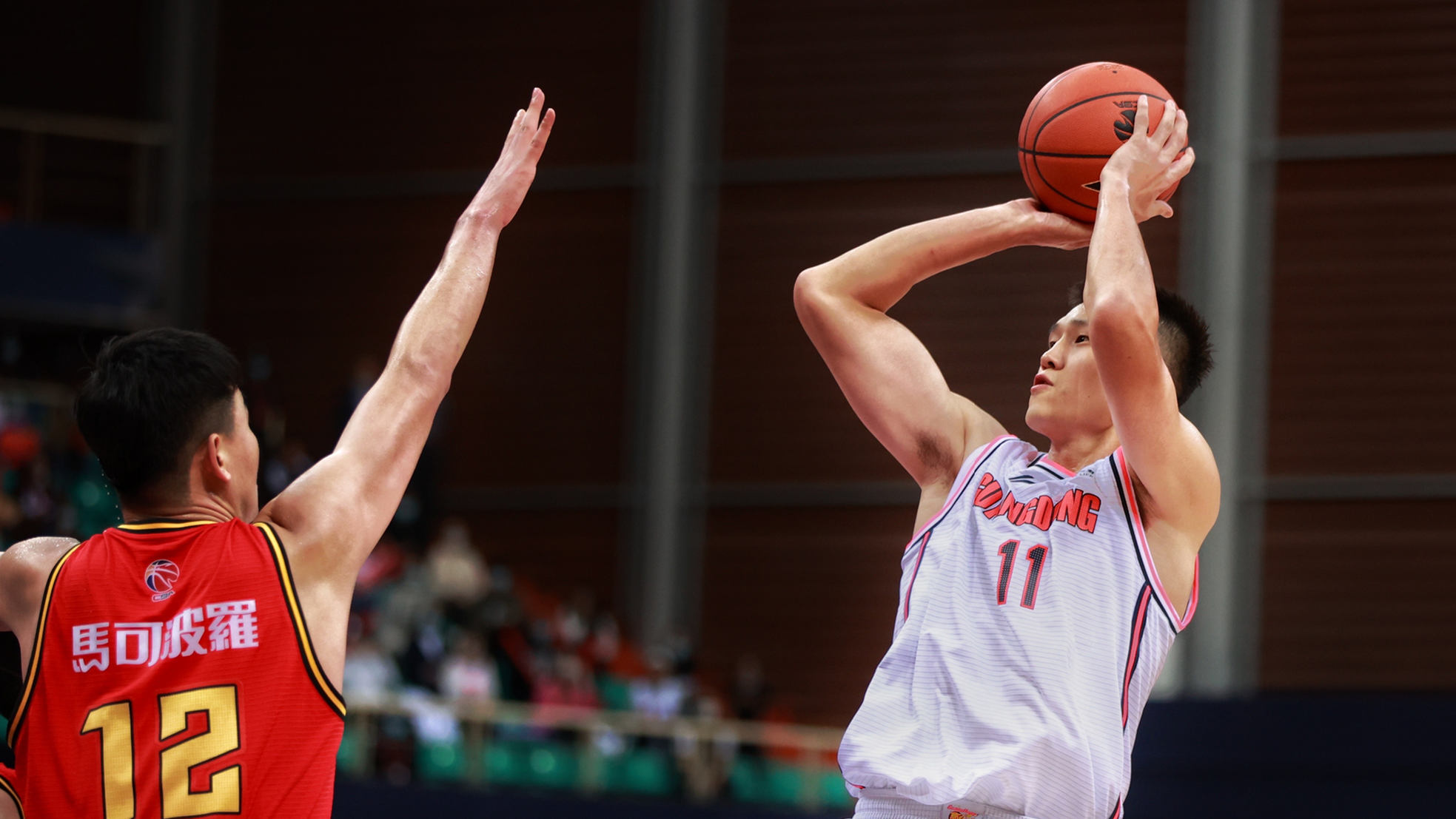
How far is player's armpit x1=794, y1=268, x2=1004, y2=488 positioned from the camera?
152 inches

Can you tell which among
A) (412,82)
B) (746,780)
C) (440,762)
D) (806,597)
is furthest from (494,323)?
(440,762)

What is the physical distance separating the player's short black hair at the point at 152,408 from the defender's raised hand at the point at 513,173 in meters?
0.63

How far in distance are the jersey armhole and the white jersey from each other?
109cm

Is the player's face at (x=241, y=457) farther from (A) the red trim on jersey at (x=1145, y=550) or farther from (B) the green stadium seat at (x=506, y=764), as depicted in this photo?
(B) the green stadium seat at (x=506, y=764)

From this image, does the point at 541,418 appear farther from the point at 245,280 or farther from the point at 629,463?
the point at 245,280

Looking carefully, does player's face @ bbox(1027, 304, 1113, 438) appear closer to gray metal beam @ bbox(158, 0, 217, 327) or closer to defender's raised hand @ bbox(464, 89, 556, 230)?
defender's raised hand @ bbox(464, 89, 556, 230)

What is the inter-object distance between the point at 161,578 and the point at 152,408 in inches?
10.6

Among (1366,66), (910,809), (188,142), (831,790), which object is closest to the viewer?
(910,809)

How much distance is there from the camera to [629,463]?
1720cm

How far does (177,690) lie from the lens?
279 cm

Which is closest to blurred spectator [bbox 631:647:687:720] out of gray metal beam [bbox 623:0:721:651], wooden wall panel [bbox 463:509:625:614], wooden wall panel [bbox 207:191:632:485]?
gray metal beam [bbox 623:0:721:651]

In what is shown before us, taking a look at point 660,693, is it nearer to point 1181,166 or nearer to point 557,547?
point 557,547

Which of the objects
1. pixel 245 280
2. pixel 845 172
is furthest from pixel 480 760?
pixel 245 280

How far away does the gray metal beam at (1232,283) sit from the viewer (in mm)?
14711
